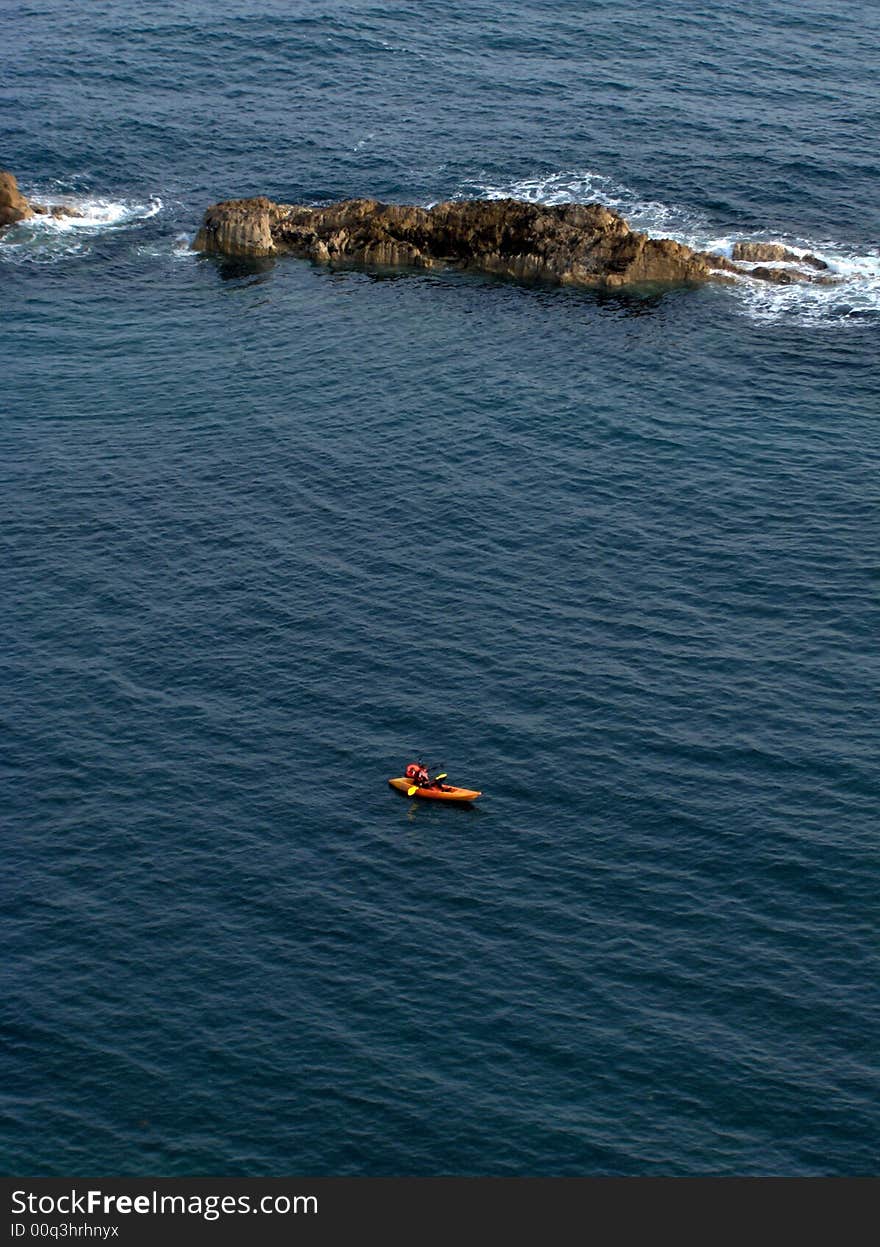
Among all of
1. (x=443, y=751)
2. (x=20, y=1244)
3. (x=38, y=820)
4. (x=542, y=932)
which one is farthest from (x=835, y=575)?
(x=20, y=1244)

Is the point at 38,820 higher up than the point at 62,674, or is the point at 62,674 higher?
the point at 62,674

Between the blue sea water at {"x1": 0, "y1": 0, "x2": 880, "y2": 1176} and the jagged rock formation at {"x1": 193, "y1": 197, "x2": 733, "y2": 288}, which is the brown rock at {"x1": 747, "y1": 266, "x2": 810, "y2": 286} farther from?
the jagged rock formation at {"x1": 193, "y1": 197, "x2": 733, "y2": 288}

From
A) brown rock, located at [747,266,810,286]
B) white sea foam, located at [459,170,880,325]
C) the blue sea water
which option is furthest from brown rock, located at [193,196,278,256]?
brown rock, located at [747,266,810,286]

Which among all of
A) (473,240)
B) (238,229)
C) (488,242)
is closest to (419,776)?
(488,242)

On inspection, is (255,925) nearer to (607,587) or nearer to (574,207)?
(607,587)

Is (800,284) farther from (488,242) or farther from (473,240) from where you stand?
(473,240)

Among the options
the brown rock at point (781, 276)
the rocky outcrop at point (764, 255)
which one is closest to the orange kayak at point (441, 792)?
the brown rock at point (781, 276)
